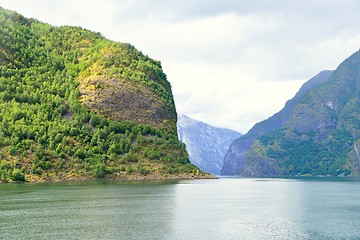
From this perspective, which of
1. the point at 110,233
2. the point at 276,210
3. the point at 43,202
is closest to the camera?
the point at 110,233

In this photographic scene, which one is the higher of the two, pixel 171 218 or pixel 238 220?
pixel 171 218

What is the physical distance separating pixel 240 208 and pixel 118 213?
33.3 m

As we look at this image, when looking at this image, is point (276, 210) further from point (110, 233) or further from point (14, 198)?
point (14, 198)

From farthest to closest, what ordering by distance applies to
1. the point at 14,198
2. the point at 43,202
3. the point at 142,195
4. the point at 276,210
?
1. the point at 142,195
2. the point at 14,198
3. the point at 43,202
4. the point at 276,210

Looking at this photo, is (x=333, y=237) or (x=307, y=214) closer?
(x=333, y=237)

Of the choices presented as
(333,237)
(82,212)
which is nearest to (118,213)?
(82,212)

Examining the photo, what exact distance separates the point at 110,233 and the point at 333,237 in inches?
1501

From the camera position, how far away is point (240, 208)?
123 metres

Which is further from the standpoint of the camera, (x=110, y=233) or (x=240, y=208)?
(x=240, y=208)

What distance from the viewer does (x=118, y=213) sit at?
10812 cm

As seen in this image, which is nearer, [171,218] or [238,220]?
[238,220]

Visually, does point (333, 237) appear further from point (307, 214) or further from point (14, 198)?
point (14, 198)

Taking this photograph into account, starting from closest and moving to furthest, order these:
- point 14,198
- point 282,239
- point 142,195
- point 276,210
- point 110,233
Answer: point 282,239 → point 110,233 → point 276,210 → point 14,198 → point 142,195

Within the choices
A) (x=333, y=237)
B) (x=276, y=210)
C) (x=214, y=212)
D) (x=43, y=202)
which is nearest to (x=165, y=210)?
(x=214, y=212)
